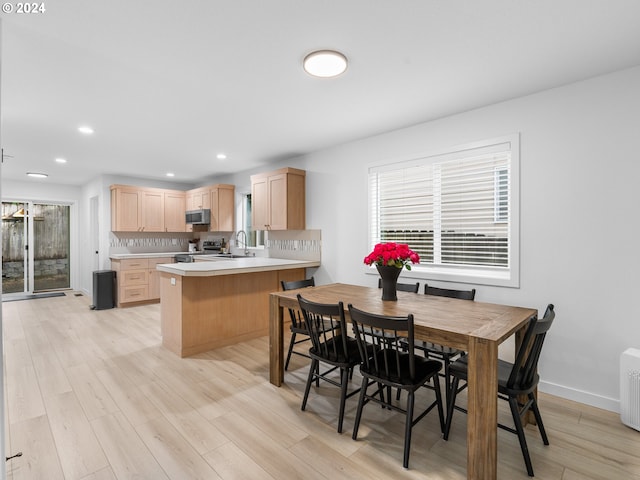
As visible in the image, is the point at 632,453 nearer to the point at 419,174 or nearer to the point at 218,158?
the point at 419,174

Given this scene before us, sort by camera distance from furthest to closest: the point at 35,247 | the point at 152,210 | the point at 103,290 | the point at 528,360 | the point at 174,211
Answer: the point at 35,247 → the point at 174,211 → the point at 152,210 → the point at 103,290 → the point at 528,360

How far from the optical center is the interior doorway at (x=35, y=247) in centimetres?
718

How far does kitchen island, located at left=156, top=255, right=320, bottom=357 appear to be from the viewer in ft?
12.1

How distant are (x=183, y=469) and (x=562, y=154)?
11.5 feet

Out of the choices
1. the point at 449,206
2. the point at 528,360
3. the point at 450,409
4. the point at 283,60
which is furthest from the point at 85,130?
the point at 528,360

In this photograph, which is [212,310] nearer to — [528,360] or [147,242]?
[528,360]

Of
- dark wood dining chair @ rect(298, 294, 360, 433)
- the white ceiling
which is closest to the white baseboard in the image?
dark wood dining chair @ rect(298, 294, 360, 433)

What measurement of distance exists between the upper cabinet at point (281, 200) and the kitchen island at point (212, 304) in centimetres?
70

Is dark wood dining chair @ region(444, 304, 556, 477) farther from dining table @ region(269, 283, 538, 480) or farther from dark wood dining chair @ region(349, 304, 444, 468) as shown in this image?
dark wood dining chair @ region(349, 304, 444, 468)

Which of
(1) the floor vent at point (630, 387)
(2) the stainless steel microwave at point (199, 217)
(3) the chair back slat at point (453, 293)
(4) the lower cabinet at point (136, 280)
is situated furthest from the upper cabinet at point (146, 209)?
(1) the floor vent at point (630, 387)

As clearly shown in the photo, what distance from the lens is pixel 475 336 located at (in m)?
1.81

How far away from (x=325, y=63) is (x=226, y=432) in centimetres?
263

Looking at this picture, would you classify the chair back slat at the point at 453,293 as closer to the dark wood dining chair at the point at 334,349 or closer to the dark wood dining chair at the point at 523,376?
the dark wood dining chair at the point at 523,376

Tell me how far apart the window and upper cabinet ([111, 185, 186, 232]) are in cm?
467
